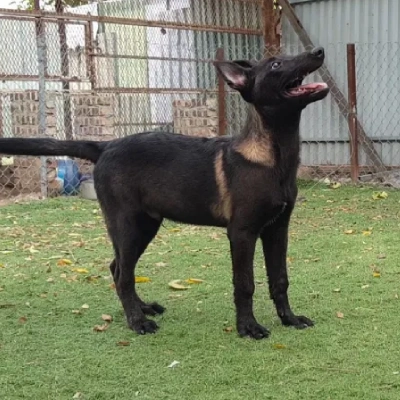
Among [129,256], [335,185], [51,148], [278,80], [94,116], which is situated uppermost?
[278,80]

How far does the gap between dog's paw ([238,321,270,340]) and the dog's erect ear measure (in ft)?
4.70

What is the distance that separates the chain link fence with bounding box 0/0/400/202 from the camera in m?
10.6

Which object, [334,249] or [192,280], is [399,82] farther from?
[192,280]

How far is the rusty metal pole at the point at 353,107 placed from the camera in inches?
444

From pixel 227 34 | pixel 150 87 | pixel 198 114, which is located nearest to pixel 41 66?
pixel 150 87

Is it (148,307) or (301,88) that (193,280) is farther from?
(301,88)

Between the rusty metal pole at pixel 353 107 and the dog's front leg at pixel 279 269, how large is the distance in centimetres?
715

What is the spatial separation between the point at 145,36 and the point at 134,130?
1617 millimetres

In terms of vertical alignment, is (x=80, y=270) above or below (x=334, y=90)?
below

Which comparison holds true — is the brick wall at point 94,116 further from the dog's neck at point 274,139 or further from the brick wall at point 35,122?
the dog's neck at point 274,139

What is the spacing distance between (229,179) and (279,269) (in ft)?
2.31

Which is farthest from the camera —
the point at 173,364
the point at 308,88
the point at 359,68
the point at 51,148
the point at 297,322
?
the point at 359,68

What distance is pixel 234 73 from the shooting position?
14.4 ft

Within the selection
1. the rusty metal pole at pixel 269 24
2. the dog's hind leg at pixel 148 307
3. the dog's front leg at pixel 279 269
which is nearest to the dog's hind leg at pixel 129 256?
the dog's hind leg at pixel 148 307
